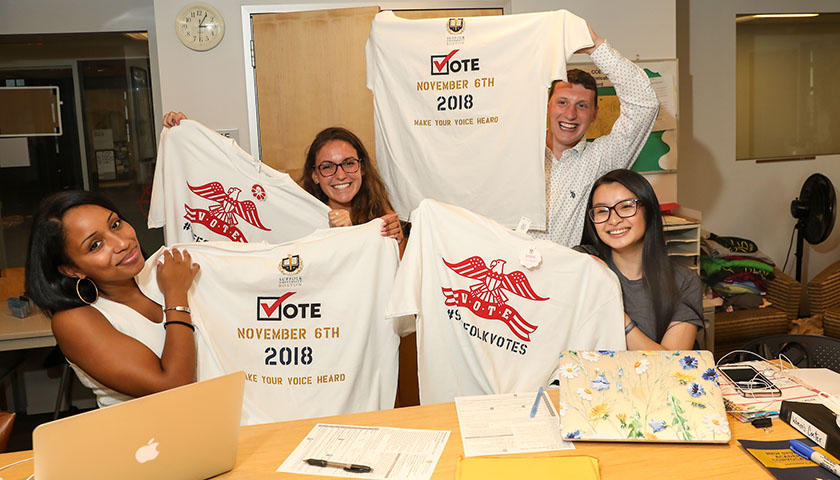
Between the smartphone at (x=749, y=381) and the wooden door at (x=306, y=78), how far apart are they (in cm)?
258

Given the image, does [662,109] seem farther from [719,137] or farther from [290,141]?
[290,141]

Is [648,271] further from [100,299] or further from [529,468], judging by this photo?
[100,299]

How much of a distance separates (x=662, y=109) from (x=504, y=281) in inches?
101

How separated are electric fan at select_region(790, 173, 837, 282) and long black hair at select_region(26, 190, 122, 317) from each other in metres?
4.76

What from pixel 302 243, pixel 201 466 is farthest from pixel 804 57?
pixel 201 466

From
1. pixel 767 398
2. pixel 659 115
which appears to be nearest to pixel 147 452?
pixel 767 398

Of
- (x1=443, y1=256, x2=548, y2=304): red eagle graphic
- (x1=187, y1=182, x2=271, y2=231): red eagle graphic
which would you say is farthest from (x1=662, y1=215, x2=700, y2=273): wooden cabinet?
(x1=187, y1=182, x2=271, y2=231): red eagle graphic

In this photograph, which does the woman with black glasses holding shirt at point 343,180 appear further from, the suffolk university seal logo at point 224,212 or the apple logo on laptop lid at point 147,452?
the apple logo on laptop lid at point 147,452

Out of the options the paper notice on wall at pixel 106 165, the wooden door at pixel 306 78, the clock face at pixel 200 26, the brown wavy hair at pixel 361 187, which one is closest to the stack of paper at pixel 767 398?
the brown wavy hair at pixel 361 187

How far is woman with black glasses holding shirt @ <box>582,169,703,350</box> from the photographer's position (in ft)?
7.25

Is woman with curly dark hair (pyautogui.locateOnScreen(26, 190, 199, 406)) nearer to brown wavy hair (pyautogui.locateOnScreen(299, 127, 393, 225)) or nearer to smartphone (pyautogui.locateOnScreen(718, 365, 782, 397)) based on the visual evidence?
brown wavy hair (pyautogui.locateOnScreen(299, 127, 393, 225))

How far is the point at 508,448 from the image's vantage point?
1597 mm

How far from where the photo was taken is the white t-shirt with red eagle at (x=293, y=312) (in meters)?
2.15

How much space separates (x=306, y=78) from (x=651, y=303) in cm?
248
